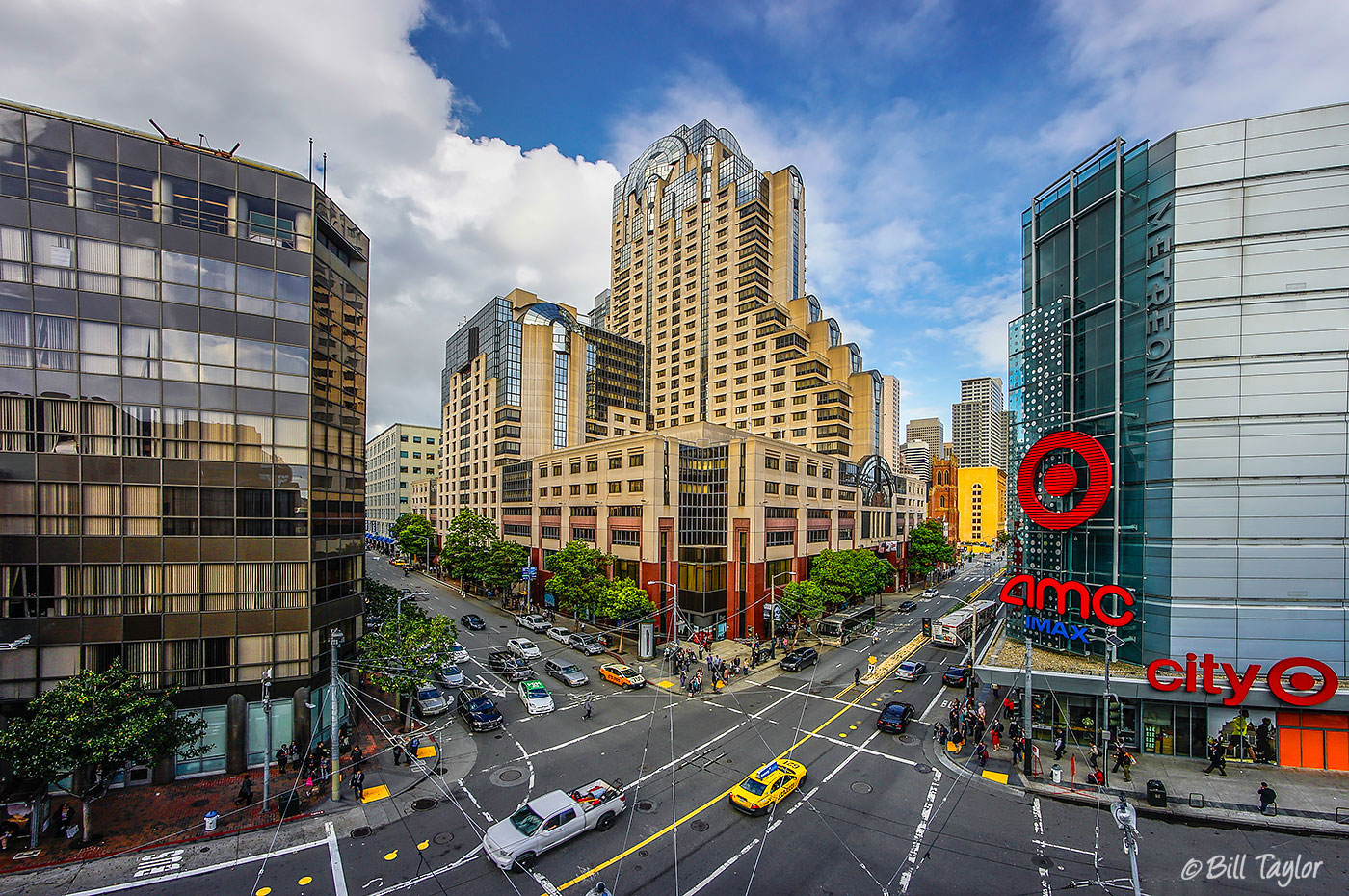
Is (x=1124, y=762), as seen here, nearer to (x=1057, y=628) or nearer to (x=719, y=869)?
(x=1057, y=628)

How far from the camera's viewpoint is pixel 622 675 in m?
41.1

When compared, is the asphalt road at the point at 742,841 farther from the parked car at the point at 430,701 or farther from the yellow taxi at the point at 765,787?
the parked car at the point at 430,701

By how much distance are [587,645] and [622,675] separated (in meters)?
9.27

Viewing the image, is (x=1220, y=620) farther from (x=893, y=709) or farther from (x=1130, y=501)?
(x=893, y=709)

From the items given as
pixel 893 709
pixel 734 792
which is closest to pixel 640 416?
pixel 893 709

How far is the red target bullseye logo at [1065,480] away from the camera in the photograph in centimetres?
2992

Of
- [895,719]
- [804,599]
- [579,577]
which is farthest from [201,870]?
[804,599]

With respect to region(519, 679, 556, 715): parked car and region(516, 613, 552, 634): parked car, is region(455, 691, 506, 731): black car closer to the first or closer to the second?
region(519, 679, 556, 715): parked car

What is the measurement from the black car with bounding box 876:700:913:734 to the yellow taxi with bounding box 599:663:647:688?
16734 mm

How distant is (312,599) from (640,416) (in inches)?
3164

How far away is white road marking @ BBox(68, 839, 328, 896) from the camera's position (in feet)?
60.7

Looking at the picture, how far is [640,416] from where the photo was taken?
107m

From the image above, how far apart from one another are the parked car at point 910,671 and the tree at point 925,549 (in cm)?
4964

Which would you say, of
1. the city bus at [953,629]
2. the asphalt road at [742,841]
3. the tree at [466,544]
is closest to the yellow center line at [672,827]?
the asphalt road at [742,841]
